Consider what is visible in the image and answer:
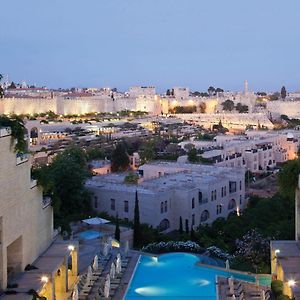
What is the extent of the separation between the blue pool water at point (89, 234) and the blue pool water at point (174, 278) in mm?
1483

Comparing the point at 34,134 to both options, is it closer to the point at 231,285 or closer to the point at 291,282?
the point at 231,285

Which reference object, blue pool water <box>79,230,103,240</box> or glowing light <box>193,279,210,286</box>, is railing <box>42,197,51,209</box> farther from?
blue pool water <box>79,230,103,240</box>

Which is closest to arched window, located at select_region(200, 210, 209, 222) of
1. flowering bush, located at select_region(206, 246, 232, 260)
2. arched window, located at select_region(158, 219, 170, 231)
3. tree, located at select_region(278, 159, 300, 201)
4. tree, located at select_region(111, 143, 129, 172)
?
arched window, located at select_region(158, 219, 170, 231)

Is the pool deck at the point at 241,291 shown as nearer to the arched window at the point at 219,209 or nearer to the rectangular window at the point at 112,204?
the rectangular window at the point at 112,204

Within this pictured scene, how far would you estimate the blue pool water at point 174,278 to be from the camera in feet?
26.0

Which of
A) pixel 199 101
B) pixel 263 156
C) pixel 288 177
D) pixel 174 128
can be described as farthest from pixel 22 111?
pixel 288 177

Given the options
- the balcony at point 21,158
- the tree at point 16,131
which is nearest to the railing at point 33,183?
the balcony at point 21,158

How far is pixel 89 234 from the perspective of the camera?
10.9 meters

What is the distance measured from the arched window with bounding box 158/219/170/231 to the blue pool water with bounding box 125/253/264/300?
8.33 feet

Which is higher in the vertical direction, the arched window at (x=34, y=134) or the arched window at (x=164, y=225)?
the arched window at (x=34, y=134)

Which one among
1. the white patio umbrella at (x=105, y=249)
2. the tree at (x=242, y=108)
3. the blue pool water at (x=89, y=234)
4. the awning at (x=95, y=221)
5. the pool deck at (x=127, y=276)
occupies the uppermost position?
the tree at (x=242, y=108)

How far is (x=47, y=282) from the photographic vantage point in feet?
22.1

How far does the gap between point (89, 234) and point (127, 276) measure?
2.65 metres

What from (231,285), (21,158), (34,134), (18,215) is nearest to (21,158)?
(21,158)
